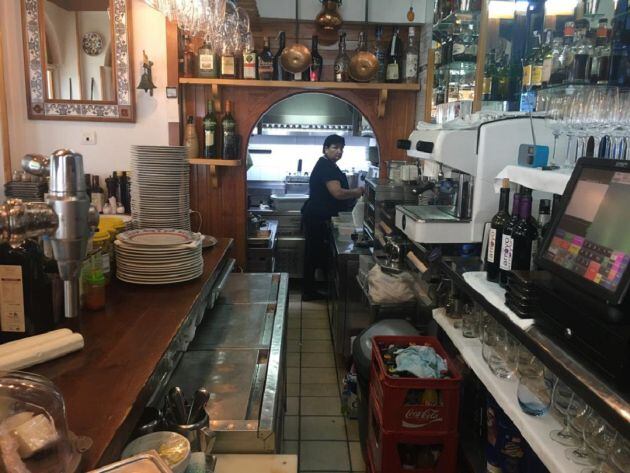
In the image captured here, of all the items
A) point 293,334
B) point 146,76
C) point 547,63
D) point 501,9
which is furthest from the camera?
point 293,334

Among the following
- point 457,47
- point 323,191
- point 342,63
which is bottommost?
point 323,191

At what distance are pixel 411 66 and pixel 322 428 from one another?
291 centimetres

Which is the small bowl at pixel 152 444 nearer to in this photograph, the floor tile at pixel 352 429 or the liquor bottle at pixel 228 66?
the floor tile at pixel 352 429

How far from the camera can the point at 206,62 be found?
4.36 m

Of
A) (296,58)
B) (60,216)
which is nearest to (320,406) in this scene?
(296,58)

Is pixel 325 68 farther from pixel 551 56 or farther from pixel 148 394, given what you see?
pixel 148 394

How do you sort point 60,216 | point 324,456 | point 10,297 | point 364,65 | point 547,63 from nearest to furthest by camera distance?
1. point 60,216
2. point 10,297
3. point 547,63
4. point 324,456
5. point 364,65

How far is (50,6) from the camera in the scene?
13.5 feet

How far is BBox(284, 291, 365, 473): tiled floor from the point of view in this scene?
9.75ft

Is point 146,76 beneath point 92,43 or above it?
beneath

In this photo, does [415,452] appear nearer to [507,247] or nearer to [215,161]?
[507,247]

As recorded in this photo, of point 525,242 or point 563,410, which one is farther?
point 525,242

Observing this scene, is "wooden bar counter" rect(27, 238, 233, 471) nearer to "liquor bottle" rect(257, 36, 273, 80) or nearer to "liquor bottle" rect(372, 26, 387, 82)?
"liquor bottle" rect(257, 36, 273, 80)

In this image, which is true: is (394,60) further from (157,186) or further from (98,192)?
(157,186)
